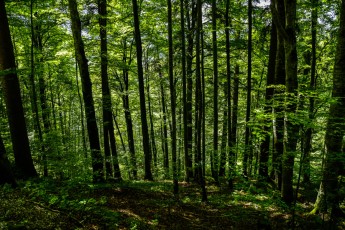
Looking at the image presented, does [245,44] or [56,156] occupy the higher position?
[245,44]

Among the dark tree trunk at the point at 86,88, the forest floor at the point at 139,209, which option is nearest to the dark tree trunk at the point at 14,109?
the forest floor at the point at 139,209

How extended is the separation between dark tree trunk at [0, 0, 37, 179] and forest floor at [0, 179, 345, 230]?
113 centimetres

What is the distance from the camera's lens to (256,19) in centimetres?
1277

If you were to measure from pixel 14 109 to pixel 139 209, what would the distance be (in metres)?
5.83

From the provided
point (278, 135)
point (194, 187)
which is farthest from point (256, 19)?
point (194, 187)

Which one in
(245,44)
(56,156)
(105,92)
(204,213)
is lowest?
(204,213)

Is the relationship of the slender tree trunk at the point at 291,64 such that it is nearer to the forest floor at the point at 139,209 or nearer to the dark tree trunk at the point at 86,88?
the forest floor at the point at 139,209

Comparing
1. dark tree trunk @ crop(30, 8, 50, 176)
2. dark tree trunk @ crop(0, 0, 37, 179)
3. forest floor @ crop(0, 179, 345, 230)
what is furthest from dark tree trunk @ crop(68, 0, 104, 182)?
dark tree trunk @ crop(0, 0, 37, 179)

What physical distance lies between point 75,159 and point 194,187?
699 cm

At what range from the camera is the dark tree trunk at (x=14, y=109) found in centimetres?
838

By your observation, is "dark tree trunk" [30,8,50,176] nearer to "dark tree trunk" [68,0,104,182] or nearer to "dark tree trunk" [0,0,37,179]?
"dark tree trunk" [0,0,37,179]

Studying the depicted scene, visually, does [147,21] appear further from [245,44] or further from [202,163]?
[202,163]

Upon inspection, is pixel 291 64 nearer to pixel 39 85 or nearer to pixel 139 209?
pixel 139 209

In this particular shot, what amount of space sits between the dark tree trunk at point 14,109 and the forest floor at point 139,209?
113 cm
